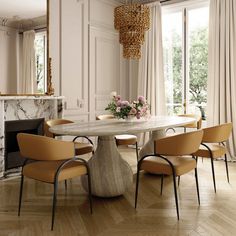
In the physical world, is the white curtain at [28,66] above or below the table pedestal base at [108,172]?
above

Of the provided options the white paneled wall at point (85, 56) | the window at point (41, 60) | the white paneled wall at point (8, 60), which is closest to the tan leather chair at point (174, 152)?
the white paneled wall at point (8, 60)

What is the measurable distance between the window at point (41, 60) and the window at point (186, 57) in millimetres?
2409

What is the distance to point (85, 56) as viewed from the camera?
224 inches

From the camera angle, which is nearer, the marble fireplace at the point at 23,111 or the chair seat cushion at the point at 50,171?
the chair seat cushion at the point at 50,171

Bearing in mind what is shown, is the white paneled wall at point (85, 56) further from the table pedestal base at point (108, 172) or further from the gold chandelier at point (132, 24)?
the table pedestal base at point (108, 172)

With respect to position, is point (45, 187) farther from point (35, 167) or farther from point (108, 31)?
point (108, 31)

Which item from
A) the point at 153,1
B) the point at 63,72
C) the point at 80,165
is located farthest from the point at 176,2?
the point at 80,165

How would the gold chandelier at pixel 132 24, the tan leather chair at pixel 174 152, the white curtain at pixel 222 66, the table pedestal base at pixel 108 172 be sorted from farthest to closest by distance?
the white curtain at pixel 222 66 → the gold chandelier at pixel 132 24 → the table pedestal base at pixel 108 172 → the tan leather chair at pixel 174 152

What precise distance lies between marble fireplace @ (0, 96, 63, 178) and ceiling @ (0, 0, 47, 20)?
1.21m

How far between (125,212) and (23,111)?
95.4 inches

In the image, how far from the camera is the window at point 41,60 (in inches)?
188

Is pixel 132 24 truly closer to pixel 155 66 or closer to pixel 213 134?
pixel 213 134

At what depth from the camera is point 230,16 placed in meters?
4.98

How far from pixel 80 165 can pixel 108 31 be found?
13.4 ft
